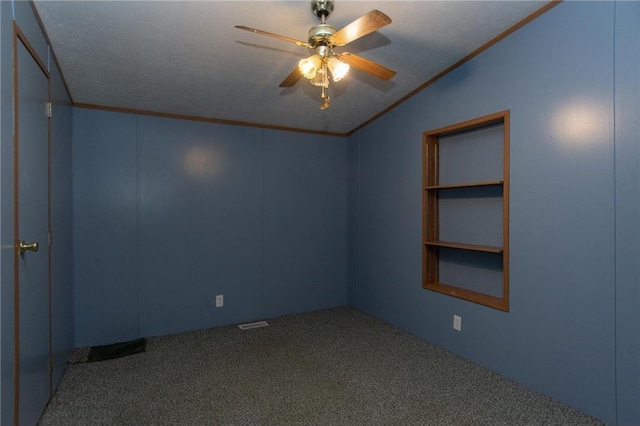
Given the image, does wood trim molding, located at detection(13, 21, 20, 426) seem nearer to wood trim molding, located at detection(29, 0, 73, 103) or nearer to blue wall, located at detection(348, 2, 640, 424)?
wood trim molding, located at detection(29, 0, 73, 103)

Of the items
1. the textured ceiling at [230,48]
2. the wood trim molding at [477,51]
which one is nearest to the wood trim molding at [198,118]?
the textured ceiling at [230,48]

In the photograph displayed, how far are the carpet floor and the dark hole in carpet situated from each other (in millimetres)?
77

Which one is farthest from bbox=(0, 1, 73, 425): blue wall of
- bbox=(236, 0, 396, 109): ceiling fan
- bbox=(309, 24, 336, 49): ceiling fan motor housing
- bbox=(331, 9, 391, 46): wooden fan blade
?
bbox=(331, 9, 391, 46): wooden fan blade

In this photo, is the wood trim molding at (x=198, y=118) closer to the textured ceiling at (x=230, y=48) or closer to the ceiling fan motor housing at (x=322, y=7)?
the textured ceiling at (x=230, y=48)

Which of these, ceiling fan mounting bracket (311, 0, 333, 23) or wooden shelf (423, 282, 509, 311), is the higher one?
ceiling fan mounting bracket (311, 0, 333, 23)

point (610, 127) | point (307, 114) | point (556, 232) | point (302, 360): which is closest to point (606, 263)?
point (556, 232)

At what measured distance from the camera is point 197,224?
3453 millimetres

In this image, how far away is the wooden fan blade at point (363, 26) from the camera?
1560mm

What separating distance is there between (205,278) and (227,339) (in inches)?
26.5

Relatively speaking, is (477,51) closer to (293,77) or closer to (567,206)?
(567,206)

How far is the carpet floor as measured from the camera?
6.52ft

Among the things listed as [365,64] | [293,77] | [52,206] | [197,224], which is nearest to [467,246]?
[365,64]

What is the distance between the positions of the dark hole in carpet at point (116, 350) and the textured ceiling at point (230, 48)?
216 cm

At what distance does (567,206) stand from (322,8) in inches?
74.8
